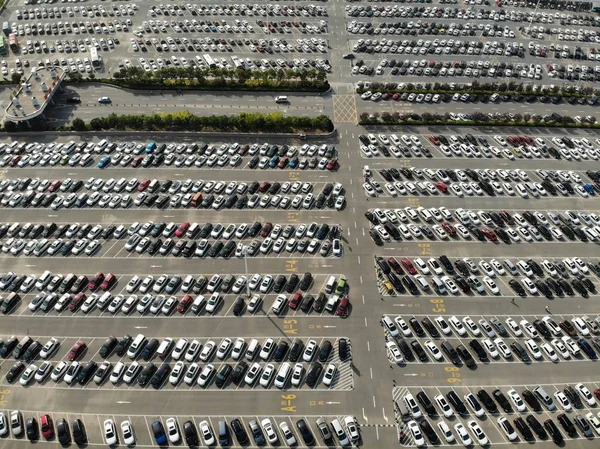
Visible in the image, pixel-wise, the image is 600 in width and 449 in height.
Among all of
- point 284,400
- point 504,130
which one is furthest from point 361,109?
point 284,400

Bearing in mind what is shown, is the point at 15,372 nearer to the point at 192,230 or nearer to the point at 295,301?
the point at 192,230

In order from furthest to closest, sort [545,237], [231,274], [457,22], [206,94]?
[457,22], [206,94], [545,237], [231,274]

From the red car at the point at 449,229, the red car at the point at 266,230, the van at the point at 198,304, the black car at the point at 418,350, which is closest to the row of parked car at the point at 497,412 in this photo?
the black car at the point at 418,350

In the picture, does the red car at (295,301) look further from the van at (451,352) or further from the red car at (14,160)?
the red car at (14,160)

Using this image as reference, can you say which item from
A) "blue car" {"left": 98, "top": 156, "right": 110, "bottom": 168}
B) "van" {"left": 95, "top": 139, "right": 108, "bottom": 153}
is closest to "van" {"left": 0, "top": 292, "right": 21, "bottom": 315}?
"blue car" {"left": 98, "top": 156, "right": 110, "bottom": 168}

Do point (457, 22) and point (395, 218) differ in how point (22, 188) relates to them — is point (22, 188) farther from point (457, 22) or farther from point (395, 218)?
point (457, 22)
